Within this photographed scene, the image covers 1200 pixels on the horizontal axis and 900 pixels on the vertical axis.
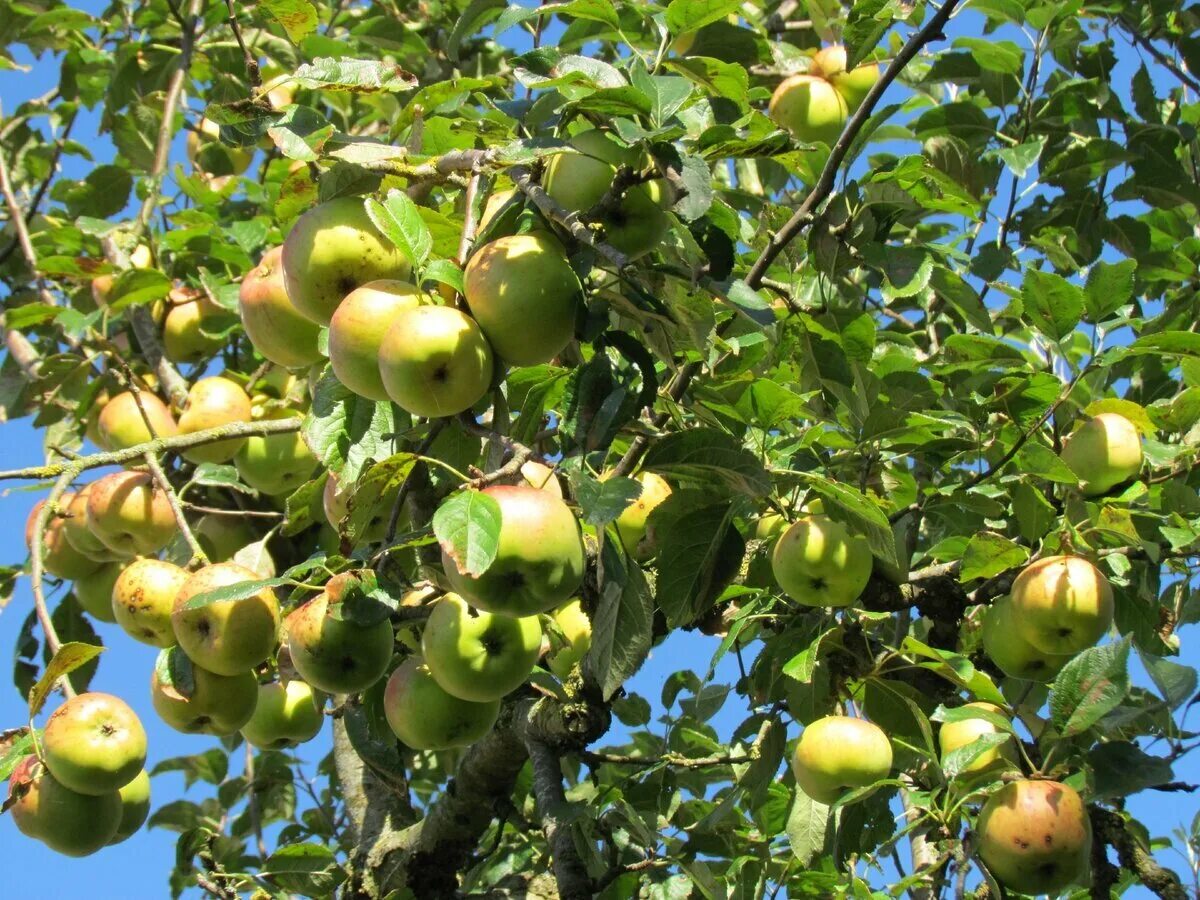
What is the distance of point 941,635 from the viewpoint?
8.05 ft

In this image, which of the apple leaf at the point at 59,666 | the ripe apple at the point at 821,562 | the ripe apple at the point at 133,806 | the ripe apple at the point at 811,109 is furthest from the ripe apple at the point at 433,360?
the ripe apple at the point at 811,109

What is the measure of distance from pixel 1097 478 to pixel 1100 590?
276 mm

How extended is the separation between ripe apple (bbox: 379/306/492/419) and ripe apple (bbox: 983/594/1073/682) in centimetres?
117

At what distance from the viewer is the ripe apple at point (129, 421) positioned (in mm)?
2973

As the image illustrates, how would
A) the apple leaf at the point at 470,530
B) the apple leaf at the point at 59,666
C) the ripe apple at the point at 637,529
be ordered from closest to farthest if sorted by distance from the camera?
the apple leaf at the point at 470,530
the apple leaf at the point at 59,666
the ripe apple at the point at 637,529

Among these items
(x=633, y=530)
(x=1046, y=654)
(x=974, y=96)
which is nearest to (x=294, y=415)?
(x=633, y=530)

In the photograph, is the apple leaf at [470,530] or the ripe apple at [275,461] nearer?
the apple leaf at [470,530]

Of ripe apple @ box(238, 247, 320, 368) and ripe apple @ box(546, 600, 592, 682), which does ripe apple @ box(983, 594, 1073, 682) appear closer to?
ripe apple @ box(546, 600, 592, 682)

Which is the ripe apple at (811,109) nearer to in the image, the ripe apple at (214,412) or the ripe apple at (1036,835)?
the ripe apple at (214,412)

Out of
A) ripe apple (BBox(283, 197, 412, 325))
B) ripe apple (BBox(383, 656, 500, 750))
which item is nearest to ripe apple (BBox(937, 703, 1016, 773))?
ripe apple (BBox(383, 656, 500, 750))

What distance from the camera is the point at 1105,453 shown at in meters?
2.35

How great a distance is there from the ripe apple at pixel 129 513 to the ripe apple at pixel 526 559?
127 cm

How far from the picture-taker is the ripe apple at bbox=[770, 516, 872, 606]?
2.07 meters

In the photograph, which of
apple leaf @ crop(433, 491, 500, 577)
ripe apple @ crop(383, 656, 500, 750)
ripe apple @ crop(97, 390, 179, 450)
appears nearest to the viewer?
apple leaf @ crop(433, 491, 500, 577)
